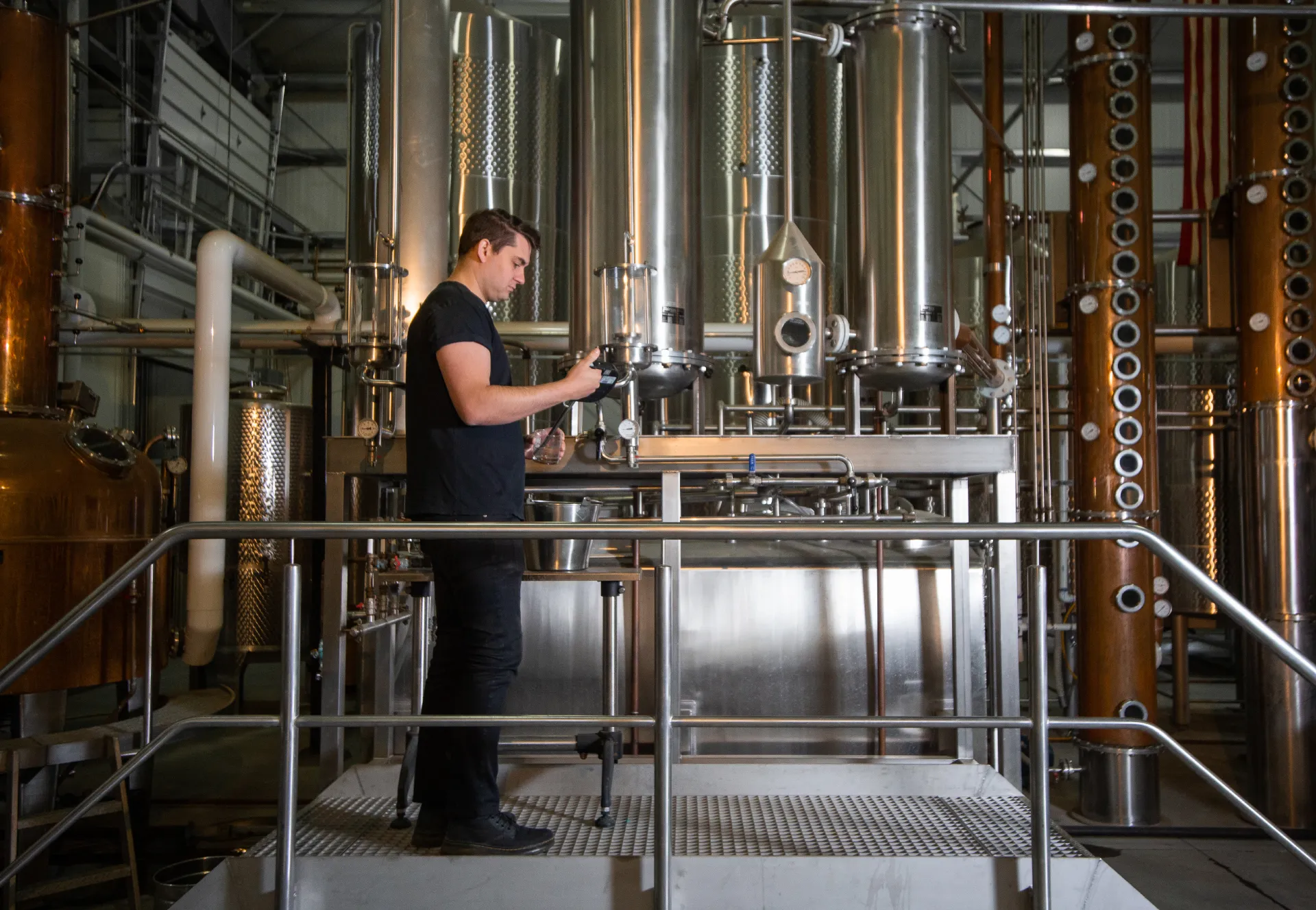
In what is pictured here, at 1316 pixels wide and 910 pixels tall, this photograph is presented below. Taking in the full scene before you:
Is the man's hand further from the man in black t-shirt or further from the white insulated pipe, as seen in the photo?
the white insulated pipe

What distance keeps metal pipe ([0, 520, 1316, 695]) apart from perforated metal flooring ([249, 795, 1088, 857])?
0.71m

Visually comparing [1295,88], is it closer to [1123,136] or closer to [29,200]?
[1123,136]

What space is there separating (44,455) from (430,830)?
8.11ft

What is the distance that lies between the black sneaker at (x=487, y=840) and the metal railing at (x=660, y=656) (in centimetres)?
33

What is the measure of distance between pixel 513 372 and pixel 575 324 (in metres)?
1.80

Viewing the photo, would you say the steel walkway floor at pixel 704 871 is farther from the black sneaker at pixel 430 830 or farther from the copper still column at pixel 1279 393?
the copper still column at pixel 1279 393

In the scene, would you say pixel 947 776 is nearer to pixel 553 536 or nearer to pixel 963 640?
pixel 963 640

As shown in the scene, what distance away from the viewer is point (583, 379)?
8.46 feet

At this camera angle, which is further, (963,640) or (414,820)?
(963,640)

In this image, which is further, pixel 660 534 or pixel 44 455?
pixel 44 455

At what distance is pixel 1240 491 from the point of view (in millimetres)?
4734

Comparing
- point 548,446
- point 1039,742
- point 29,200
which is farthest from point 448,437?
point 29,200

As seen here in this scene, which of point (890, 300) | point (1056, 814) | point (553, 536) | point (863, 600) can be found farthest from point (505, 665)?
point (1056, 814)

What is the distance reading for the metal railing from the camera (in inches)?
79.3
